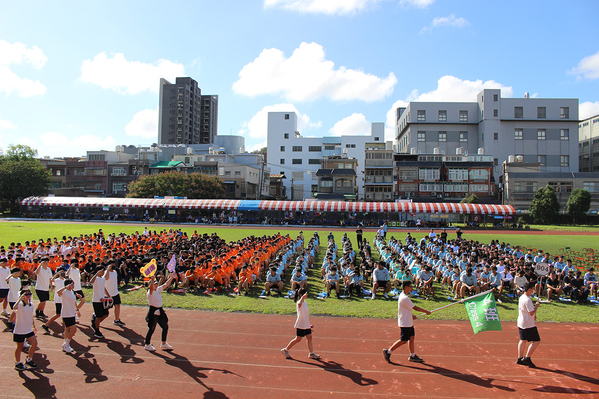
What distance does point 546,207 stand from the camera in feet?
173

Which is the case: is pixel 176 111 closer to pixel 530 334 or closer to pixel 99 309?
pixel 99 309

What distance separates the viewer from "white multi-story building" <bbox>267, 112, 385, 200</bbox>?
3177 inches

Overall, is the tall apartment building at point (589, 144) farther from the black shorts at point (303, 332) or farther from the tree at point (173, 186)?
the black shorts at point (303, 332)

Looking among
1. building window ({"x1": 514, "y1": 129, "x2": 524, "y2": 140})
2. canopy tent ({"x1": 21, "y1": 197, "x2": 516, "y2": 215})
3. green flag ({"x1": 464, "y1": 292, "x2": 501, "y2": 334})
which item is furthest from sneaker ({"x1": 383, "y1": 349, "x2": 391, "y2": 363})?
building window ({"x1": 514, "y1": 129, "x2": 524, "y2": 140})

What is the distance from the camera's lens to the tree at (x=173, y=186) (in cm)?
6062

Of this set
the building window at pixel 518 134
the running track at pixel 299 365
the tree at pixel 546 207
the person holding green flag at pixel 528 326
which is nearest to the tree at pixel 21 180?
the running track at pixel 299 365

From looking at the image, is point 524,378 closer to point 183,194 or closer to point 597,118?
point 183,194

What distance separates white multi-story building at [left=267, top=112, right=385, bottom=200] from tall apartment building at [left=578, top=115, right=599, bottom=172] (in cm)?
4662

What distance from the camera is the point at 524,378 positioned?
7379 millimetres

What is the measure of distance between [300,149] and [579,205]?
172 ft

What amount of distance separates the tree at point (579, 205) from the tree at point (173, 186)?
55480mm

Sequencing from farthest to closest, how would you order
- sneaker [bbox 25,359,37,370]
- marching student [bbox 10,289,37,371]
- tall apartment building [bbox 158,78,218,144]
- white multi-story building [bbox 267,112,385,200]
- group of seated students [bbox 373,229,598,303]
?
1. tall apartment building [bbox 158,78,218,144]
2. white multi-story building [bbox 267,112,385,200]
3. group of seated students [bbox 373,229,598,303]
4. sneaker [bbox 25,359,37,370]
5. marching student [bbox 10,289,37,371]

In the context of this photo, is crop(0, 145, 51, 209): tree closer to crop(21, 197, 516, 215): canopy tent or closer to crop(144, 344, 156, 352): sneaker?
crop(21, 197, 516, 215): canopy tent

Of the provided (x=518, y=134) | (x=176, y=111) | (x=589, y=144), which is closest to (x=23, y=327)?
(x=518, y=134)
